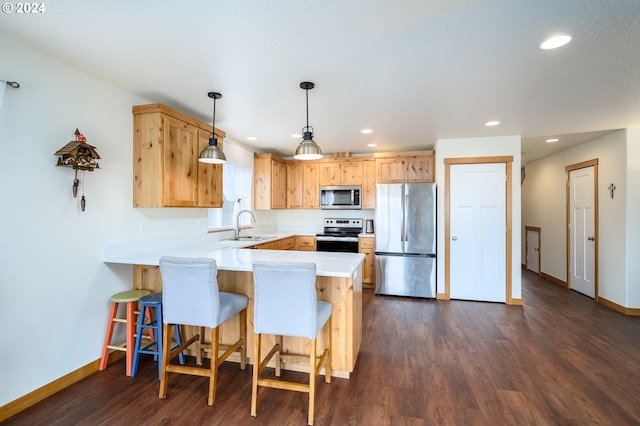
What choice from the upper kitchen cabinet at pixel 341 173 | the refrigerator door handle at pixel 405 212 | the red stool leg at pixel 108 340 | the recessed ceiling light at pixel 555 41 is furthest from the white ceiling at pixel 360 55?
the red stool leg at pixel 108 340

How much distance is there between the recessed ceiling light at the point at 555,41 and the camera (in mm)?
1851

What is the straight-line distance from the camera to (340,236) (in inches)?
214

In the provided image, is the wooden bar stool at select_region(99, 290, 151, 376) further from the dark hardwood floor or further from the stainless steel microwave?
the stainless steel microwave

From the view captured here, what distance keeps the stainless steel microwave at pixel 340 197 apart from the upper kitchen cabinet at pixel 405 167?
0.45m

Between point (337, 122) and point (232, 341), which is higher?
point (337, 122)

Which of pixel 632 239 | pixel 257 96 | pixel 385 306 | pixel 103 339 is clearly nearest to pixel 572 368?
pixel 385 306

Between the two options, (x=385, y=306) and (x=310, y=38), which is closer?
A: (x=310, y=38)

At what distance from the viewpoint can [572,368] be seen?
253 cm

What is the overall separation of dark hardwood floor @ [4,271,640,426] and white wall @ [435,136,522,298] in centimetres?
111

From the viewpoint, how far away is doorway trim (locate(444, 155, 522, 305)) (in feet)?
14.1

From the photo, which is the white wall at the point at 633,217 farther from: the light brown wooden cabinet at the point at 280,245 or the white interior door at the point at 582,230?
the light brown wooden cabinet at the point at 280,245

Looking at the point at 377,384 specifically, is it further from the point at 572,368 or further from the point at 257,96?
the point at 257,96

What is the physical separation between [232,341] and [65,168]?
1906mm

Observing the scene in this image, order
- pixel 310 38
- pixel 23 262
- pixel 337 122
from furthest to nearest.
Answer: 1. pixel 337 122
2. pixel 23 262
3. pixel 310 38
